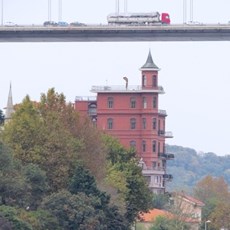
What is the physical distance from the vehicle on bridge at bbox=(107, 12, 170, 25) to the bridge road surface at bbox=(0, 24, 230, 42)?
1.38 m

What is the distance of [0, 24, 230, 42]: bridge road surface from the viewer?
99.9 metres

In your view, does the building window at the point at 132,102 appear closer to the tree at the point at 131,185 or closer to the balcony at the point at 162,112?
the balcony at the point at 162,112

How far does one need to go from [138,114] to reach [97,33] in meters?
51.2

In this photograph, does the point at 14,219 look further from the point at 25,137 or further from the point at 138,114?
the point at 138,114

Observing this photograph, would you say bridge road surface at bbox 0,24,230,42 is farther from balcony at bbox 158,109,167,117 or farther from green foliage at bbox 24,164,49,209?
balcony at bbox 158,109,167,117

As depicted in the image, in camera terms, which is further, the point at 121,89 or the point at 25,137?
the point at 121,89

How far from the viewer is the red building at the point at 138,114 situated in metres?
150

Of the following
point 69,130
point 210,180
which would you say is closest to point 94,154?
point 69,130

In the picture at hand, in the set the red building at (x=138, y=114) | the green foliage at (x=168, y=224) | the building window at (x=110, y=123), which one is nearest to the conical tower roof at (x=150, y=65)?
the red building at (x=138, y=114)

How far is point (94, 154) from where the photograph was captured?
89.3 metres

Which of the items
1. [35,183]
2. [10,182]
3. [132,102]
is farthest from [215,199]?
[10,182]

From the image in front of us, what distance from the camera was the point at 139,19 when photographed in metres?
105

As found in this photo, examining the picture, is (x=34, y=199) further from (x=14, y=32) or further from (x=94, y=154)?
(x=14, y=32)

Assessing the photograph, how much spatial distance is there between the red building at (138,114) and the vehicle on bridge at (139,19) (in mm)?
43708
